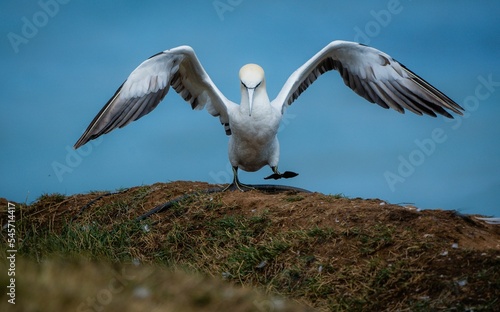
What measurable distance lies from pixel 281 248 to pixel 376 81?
14.3ft

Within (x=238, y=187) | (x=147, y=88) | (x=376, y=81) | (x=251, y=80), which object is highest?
(x=376, y=81)

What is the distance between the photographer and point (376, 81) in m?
10.8

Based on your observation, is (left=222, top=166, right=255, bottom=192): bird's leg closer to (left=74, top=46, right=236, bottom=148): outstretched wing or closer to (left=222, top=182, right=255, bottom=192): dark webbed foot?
(left=222, top=182, right=255, bottom=192): dark webbed foot

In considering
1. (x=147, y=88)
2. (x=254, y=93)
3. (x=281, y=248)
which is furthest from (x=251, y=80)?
(x=281, y=248)

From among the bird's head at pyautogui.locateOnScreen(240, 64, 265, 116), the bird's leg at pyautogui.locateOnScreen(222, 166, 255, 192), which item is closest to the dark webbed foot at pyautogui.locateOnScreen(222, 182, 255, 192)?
the bird's leg at pyautogui.locateOnScreen(222, 166, 255, 192)

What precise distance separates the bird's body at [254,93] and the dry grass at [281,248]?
1062mm

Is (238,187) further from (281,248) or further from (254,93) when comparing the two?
(281,248)

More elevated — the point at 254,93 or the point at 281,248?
the point at 254,93

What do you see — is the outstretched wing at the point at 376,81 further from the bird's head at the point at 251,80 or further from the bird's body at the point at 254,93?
the bird's head at the point at 251,80

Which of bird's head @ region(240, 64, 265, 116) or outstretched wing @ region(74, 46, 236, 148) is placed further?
bird's head @ region(240, 64, 265, 116)

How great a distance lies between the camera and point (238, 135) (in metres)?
10.2

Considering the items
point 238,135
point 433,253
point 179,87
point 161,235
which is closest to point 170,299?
point 433,253

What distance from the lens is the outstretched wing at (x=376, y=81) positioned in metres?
10.4

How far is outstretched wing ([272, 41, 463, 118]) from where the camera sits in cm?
1040
